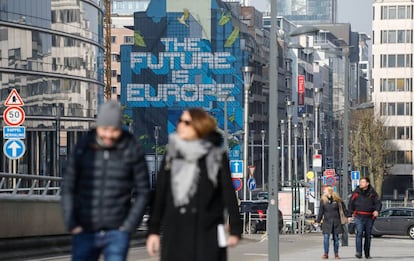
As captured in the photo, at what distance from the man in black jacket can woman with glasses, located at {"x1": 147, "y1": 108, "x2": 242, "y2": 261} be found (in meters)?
0.38

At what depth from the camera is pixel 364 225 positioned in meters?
24.2

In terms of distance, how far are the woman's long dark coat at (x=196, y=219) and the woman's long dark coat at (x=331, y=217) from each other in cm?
1700

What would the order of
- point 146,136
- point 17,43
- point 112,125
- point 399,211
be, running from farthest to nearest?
point 146,136 < point 17,43 < point 399,211 < point 112,125

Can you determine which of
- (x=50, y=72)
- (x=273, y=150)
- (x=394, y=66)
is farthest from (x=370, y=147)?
(x=273, y=150)

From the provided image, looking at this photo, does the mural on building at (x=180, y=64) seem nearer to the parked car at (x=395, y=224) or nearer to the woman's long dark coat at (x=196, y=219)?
the parked car at (x=395, y=224)

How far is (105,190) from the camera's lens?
28.9 feet

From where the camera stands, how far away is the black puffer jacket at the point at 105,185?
8.77 metres

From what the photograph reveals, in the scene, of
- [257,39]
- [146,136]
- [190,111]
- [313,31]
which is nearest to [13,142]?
[313,31]

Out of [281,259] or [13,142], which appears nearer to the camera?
[281,259]

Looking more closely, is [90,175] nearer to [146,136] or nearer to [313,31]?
[313,31]

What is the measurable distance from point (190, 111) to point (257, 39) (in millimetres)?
158470

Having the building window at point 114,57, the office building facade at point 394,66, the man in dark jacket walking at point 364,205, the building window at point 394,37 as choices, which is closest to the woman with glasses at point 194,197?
the man in dark jacket walking at point 364,205

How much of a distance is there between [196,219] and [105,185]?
0.77 meters

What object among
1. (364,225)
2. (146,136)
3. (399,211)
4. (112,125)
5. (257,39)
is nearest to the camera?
(112,125)
